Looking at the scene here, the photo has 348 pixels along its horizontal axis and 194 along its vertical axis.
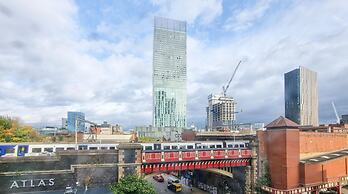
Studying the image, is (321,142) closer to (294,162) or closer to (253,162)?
(294,162)

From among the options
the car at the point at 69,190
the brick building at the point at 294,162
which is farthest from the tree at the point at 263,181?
the car at the point at 69,190

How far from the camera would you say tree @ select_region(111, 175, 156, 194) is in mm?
34562

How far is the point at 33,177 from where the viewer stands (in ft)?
109

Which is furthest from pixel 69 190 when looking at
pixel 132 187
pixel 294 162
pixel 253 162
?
pixel 294 162

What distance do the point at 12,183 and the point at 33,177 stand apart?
7.20ft

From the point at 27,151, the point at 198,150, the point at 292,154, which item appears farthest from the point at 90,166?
the point at 292,154

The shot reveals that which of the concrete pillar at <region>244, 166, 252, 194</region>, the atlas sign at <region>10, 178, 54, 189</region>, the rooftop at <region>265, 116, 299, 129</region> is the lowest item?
the concrete pillar at <region>244, 166, 252, 194</region>

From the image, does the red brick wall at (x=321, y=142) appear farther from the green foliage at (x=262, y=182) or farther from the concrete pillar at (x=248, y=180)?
the concrete pillar at (x=248, y=180)

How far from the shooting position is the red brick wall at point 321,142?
51.0m

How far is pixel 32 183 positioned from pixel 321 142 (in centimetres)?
5114

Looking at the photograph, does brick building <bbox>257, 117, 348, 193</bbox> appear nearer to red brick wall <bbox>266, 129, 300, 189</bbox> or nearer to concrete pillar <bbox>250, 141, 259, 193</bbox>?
red brick wall <bbox>266, 129, 300, 189</bbox>

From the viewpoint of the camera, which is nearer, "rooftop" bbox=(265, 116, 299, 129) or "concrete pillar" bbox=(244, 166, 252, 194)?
"rooftop" bbox=(265, 116, 299, 129)

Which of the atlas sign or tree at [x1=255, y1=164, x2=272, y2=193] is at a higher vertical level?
the atlas sign

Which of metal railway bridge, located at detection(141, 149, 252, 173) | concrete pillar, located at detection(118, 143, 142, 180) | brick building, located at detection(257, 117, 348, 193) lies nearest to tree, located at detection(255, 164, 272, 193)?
brick building, located at detection(257, 117, 348, 193)
